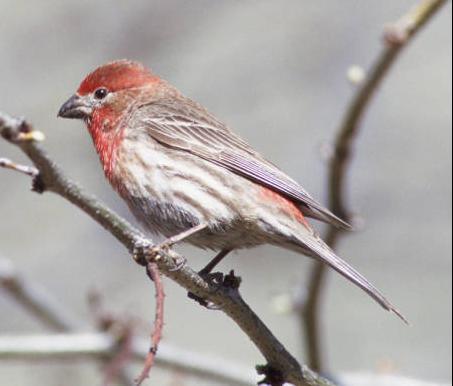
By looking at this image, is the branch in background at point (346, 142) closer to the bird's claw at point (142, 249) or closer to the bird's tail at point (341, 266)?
the bird's tail at point (341, 266)

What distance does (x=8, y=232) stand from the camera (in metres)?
11.5

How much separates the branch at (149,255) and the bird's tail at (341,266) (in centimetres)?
70

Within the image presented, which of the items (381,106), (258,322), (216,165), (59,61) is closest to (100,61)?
(59,61)

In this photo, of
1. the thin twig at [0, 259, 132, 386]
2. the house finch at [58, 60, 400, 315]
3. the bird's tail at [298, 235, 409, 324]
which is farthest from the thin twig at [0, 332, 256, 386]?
the bird's tail at [298, 235, 409, 324]

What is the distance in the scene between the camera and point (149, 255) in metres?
4.09

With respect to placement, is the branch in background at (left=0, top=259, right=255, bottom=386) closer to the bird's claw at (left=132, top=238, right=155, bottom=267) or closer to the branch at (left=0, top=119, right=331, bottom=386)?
the branch at (left=0, top=119, right=331, bottom=386)

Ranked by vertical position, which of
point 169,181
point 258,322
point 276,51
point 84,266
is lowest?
point 258,322

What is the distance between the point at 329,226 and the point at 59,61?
5.30m

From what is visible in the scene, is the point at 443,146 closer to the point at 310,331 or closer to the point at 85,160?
the point at 85,160

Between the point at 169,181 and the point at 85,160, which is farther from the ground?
the point at 85,160

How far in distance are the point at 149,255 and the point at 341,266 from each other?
1611mm

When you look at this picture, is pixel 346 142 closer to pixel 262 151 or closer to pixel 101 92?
pixel 101 92

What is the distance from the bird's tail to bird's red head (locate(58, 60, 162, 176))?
4.93 ft

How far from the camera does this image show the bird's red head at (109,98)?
661 cm
